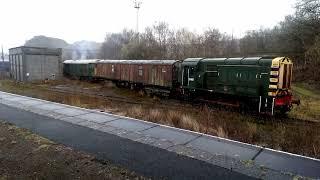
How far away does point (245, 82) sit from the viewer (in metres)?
16.5

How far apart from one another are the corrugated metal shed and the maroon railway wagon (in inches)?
398

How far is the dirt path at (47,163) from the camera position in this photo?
6.11 meters

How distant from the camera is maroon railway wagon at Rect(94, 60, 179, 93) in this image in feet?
79.8

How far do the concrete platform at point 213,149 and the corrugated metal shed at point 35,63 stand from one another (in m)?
33.1

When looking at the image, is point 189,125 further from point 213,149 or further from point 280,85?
point 280,85

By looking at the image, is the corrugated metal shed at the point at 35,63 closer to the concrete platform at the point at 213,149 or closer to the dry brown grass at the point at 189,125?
the concrete platform at the point at 213,149

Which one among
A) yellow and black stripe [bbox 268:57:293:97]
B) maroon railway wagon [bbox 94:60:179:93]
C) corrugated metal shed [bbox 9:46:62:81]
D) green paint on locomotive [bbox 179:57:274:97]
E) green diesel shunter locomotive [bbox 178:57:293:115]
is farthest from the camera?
corrugated metal shed [bbox 9:46:62:81]

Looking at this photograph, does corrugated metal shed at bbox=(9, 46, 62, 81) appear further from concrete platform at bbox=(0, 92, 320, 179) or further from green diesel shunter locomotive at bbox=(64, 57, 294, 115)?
concrete platform at bbox=(0, 92, 320, 179)

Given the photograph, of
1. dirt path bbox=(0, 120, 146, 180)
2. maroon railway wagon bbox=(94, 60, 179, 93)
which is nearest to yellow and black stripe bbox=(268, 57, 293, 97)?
maroon railway wagon bbox=(94, 60, 179, 93)

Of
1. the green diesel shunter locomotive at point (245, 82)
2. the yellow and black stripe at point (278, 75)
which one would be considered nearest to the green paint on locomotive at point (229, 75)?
the green diesel shunter locomotive at point (245, 82)

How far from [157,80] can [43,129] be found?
53.5 feet

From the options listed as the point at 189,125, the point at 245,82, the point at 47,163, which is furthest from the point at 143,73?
the point at 47,163

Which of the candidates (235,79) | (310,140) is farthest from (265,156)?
(235,79)

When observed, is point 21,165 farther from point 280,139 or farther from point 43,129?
point 280,139
